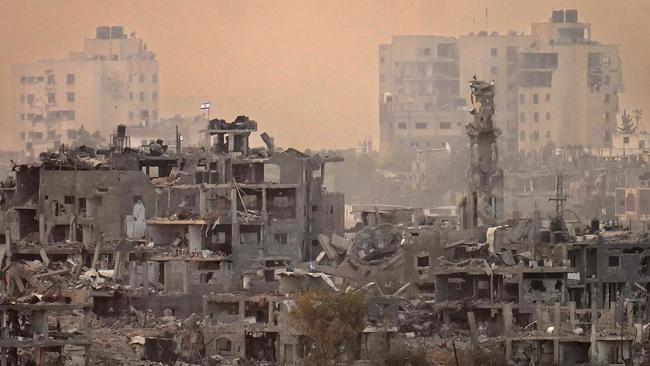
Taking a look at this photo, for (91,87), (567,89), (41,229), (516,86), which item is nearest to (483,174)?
(41,229)

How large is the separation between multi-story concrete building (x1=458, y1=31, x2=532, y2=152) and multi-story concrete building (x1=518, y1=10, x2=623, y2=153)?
0.39 meters

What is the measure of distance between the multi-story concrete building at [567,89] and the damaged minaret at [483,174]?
49006 millimetres

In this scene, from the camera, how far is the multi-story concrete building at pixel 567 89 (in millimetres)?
115688

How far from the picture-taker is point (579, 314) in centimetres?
5166

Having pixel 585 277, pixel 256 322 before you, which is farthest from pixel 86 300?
pixel 585 277

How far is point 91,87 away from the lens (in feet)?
401

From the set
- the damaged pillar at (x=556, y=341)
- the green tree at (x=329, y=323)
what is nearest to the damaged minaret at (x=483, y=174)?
the damaged pillar at (x=556, y=341)

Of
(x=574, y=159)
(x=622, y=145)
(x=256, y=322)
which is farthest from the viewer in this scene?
(x=622, y=145)

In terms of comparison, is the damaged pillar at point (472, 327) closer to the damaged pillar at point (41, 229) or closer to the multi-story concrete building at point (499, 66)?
the damaged pillar at point (41, 229)

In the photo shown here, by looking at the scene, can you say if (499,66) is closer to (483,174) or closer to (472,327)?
(483,174)

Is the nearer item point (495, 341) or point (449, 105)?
point (495, 341)

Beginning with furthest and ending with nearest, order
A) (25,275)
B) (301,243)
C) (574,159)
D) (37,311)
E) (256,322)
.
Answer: (574,159)
(301,243)
(25,275)
(256,322)
(37,311)

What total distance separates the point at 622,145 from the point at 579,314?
57.0 meters

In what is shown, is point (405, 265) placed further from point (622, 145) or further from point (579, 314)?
point (622, 145)
